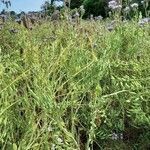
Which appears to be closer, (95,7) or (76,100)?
(76,100)

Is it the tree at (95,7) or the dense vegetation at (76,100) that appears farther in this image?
the tree at (95,7)

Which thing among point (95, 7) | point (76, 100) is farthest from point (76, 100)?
point (95, 7)

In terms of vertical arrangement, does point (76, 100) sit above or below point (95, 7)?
above

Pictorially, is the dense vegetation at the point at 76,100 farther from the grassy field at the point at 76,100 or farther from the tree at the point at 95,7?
the tree at the point at 95,7

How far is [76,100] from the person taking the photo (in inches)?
127

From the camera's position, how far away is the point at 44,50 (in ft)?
13.3

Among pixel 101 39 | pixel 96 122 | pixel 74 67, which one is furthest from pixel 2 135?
pixel 101 39

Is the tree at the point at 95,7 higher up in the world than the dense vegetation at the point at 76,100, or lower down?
lower down

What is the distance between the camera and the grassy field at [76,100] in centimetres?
297

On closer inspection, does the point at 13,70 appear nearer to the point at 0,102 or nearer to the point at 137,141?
the point at 0,102

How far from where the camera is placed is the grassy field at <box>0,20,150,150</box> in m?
2.97

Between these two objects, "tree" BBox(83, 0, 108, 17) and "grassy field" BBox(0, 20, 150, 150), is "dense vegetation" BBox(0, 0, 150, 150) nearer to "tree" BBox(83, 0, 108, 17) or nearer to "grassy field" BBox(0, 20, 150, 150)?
"grassy field" BBox(0, 20, 150, 150)

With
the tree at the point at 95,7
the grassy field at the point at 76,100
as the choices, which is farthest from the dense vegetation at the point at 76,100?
the tree at the point at 95,7

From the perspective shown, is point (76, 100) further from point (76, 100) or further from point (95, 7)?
point (95, 7)
